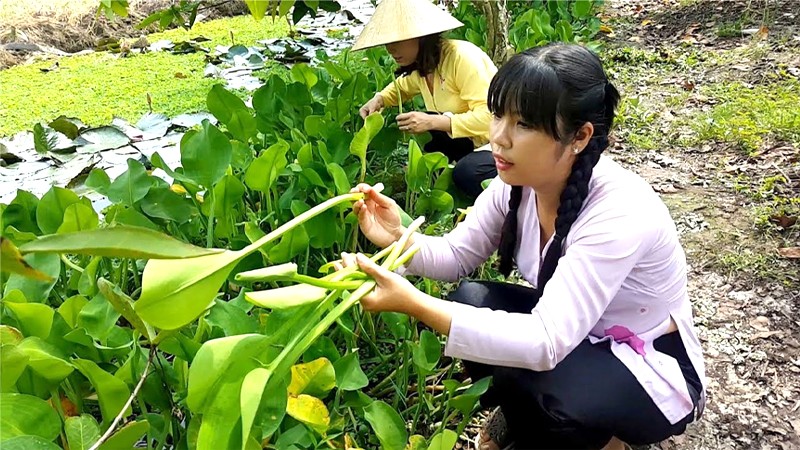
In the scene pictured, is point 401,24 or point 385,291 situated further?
point 401,24

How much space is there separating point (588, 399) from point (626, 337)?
125mm

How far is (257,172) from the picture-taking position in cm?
140

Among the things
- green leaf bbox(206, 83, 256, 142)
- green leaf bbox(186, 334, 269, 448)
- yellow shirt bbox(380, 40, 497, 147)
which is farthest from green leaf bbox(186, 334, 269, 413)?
yellow shirt bbox(380, 40, 497, 147)

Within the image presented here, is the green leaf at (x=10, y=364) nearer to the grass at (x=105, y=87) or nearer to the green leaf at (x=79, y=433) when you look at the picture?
the green leaf at (x=79, y=433)

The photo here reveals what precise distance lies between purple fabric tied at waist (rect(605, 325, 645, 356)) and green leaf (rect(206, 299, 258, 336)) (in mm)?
564

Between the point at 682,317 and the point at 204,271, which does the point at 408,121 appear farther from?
the point at 204,271

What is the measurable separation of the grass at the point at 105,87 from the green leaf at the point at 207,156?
5.68 ft

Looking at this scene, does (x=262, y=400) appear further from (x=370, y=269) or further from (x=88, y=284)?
(x=88, y=284)

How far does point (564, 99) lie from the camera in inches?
39.1

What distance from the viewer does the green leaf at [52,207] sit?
1278mm

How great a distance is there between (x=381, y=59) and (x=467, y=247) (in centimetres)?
168

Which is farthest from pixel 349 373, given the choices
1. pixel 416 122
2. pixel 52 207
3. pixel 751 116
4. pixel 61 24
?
pixel 61 24

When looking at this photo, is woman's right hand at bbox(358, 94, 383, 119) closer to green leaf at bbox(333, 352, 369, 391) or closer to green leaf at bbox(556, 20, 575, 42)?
green leaf at bbox(333, 352, 369, 391)

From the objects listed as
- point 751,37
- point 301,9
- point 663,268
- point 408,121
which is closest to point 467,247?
point 663,268
